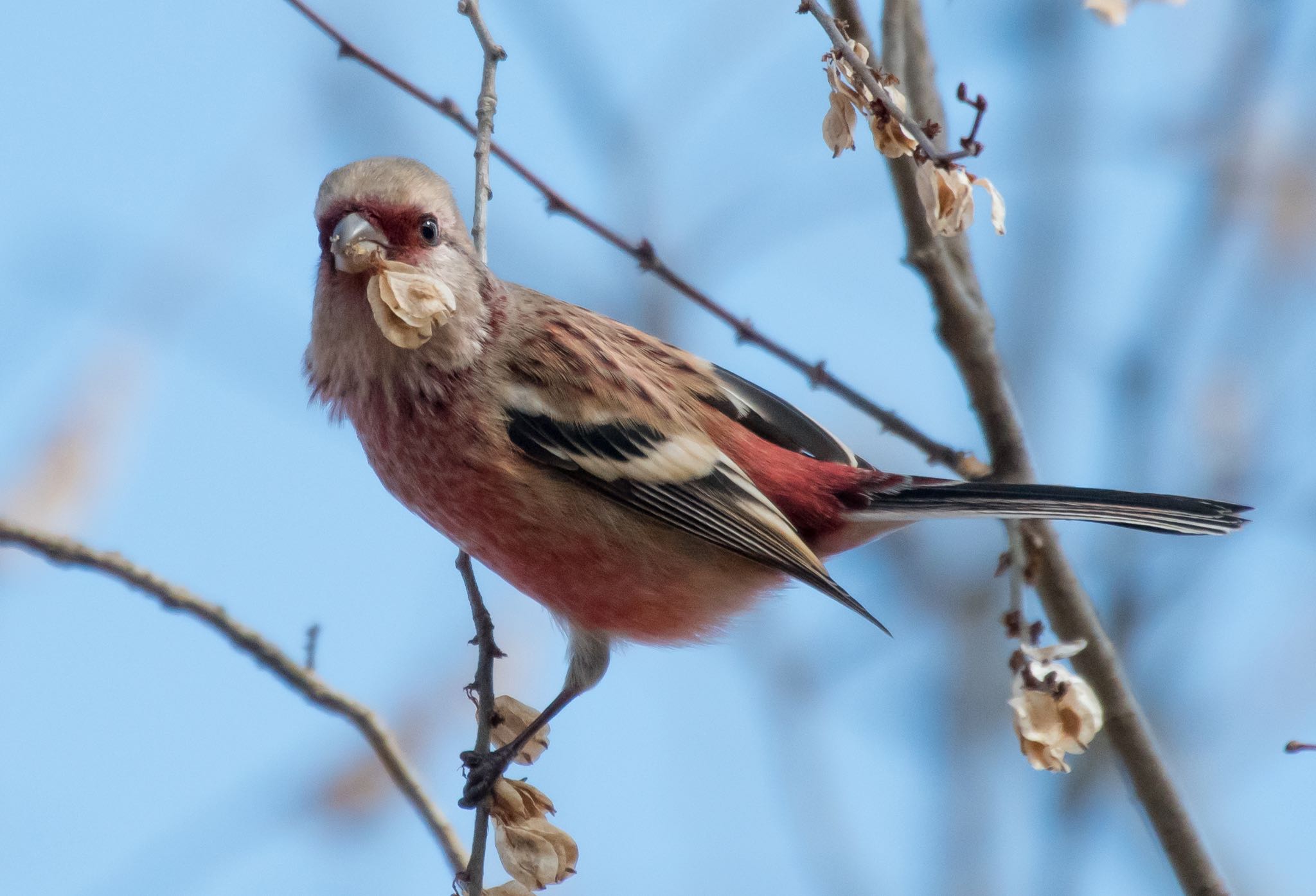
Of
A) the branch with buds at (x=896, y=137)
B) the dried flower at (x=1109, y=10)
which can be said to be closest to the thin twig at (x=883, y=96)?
the branch with buds at (x=896, y=137)

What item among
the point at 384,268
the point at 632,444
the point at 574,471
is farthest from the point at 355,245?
the point at 632,444

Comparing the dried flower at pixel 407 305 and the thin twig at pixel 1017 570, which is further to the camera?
the dried flower at pixel 407 305

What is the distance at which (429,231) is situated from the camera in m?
4.30

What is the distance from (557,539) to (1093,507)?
1.61 m

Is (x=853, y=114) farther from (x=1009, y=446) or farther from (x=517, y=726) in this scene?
(x=517, y=726)

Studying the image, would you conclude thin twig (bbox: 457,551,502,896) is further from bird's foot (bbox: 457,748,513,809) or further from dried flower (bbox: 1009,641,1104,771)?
dried flower (bbox: 1009,641,1104,771)

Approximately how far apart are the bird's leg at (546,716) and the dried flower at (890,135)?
1776 mm

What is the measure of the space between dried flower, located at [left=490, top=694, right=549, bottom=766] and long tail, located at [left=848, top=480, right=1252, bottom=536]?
1.41 meters

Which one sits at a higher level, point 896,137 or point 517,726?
point 896,137

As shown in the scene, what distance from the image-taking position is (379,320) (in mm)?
3713

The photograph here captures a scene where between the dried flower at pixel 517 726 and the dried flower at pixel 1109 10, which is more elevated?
the dried flower at pixel 1109 10

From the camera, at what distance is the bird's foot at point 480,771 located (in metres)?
3.90

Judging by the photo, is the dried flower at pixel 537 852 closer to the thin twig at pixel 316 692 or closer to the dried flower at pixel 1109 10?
the thin twig at pixel 316 692

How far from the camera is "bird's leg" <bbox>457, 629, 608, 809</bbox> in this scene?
153 inches
